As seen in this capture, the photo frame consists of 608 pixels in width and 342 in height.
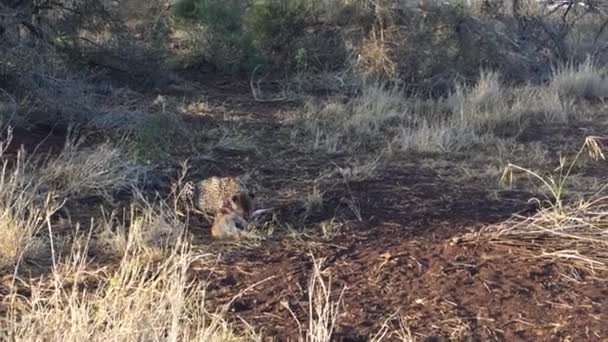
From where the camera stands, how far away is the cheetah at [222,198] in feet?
19.1

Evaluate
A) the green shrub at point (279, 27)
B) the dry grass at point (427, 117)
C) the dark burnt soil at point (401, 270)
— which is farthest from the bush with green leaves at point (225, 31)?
the dark burnt soil at point (401, 270)

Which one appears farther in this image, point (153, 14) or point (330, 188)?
point (153, 14)

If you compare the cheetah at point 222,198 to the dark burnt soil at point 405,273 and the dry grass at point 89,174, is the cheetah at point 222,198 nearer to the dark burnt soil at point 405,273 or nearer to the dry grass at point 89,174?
the dark burnt soil at point 405,273

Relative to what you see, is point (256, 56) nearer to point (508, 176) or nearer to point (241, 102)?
point (241, 102)

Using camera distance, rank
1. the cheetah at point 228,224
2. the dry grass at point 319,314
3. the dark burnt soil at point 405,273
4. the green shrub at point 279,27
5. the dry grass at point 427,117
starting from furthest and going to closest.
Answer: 1. the green shrub at point 279,27
2. the dry grass at point 427,117
3. the cheetah at point 228,224
4. the dark burnt soil at point 405,273
5. the dry grass at point 319,314

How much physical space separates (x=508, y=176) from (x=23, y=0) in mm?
5184

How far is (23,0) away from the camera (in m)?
9.35

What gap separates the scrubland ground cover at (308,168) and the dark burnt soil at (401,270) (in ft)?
0.05

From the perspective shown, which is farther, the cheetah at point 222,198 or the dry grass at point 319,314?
the cheetah at point 222,198

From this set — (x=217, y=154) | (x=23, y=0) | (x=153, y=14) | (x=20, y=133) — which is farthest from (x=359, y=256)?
(x=153, y=14)

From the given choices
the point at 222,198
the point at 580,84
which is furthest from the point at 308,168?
the point at 580,84

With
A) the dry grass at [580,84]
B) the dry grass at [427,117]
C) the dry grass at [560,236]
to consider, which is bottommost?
the dry grass at [580,84]

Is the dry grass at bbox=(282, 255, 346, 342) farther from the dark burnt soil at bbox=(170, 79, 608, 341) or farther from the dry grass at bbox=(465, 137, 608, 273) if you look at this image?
the dry grass at bbox=(465, 137, 608, 273)

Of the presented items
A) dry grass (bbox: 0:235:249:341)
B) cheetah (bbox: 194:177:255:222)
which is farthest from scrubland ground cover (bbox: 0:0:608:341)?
cheetah (bbox: 194:177:255:222)
